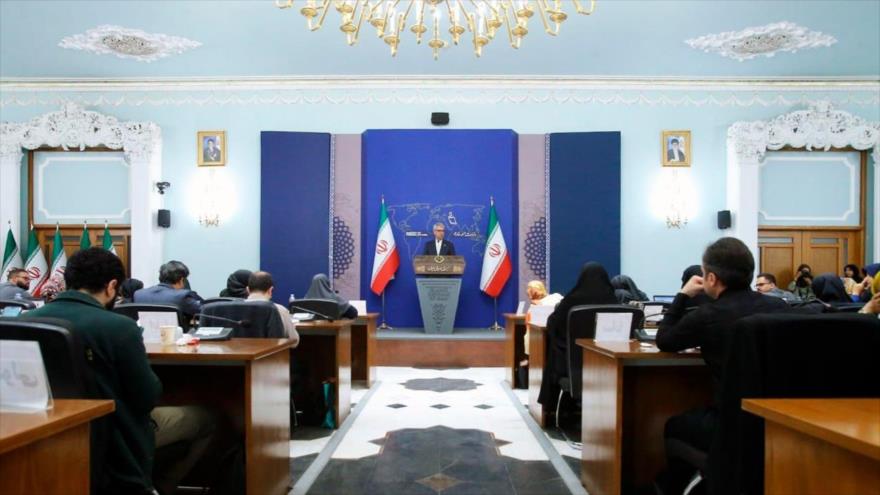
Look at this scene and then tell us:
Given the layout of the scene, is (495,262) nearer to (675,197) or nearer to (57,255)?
(675,197)

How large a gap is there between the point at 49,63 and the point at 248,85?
8.07 ft

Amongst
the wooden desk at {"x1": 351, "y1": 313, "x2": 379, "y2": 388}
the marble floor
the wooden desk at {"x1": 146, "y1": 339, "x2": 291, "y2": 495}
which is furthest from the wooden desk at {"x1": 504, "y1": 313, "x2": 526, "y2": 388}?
the wooden desk at {"x1": 146, "y1": 339, "x2": 291, "y2": 495}

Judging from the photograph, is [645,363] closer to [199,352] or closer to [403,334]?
[199,352]

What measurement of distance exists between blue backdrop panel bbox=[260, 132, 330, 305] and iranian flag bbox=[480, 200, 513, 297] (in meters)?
2.21

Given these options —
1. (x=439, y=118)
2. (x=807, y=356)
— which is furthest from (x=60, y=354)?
(x=439, y=118)

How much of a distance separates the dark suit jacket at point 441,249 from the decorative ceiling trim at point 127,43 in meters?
3.68

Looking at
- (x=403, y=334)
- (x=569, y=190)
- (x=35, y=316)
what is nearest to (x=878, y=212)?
(x=569, y=190)

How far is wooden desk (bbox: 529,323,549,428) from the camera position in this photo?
14.1 ft

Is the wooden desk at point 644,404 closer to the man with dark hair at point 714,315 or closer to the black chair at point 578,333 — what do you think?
the man with dark hair at point 714,315

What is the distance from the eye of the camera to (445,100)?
28.1 ft

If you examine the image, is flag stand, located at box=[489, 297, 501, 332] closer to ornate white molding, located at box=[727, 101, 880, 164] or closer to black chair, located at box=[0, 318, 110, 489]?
ornate white molding, located at box=[727, 101, 880, 164]

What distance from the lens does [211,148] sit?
28.0 ft

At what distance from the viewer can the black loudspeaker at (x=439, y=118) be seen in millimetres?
8438

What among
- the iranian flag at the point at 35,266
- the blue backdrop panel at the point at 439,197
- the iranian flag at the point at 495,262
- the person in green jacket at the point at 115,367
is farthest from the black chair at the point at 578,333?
the iranian flag at the point at 35,266
